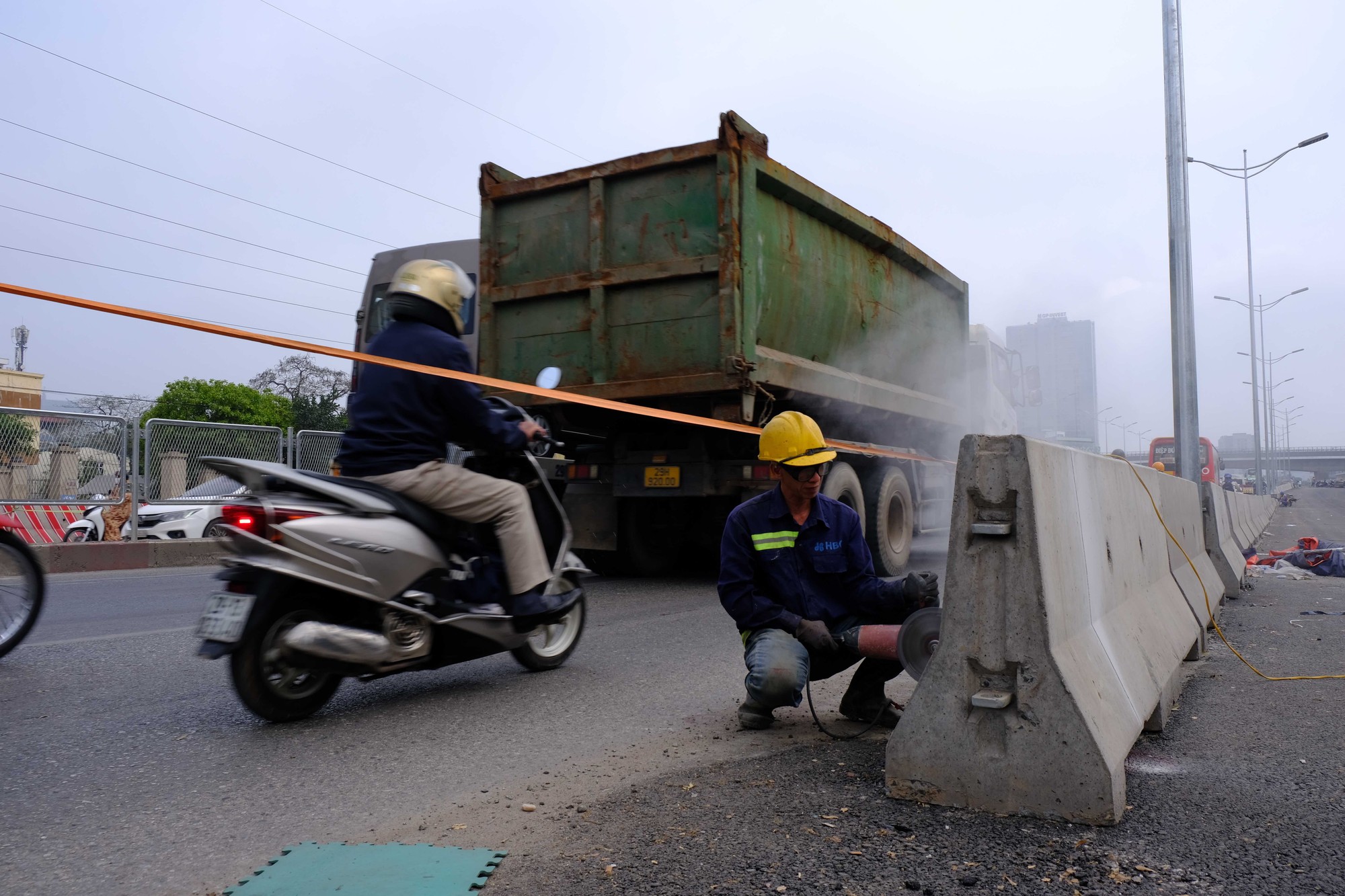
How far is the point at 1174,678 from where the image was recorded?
4086 millimetres

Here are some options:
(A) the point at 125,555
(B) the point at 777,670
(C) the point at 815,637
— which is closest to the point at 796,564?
(C) the point at 815,637

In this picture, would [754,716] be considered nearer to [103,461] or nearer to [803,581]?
[803,581]

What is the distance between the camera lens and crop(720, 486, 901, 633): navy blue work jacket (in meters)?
3.75

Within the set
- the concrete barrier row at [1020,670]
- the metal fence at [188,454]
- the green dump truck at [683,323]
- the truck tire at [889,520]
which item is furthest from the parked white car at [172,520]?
the concrete barrier row at [1020,670]

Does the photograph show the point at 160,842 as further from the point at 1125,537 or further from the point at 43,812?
the point at 1125,537

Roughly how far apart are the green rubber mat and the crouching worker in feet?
4.55

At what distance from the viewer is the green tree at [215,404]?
48094 mm

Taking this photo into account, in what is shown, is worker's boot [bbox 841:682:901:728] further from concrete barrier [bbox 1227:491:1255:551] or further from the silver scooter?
concrete barrier [bbox 1227:491:1255:551]

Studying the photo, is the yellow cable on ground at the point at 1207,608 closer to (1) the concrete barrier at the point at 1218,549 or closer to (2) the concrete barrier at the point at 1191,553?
(2) the concrete barrier at the point at 1191,553

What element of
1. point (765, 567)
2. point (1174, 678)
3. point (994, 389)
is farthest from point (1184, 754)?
point (994, 389)

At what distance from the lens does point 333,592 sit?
390cm

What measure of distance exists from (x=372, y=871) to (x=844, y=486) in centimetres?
684

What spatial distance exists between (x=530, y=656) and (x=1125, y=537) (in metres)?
2.65

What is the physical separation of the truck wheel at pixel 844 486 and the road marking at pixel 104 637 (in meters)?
4.80
